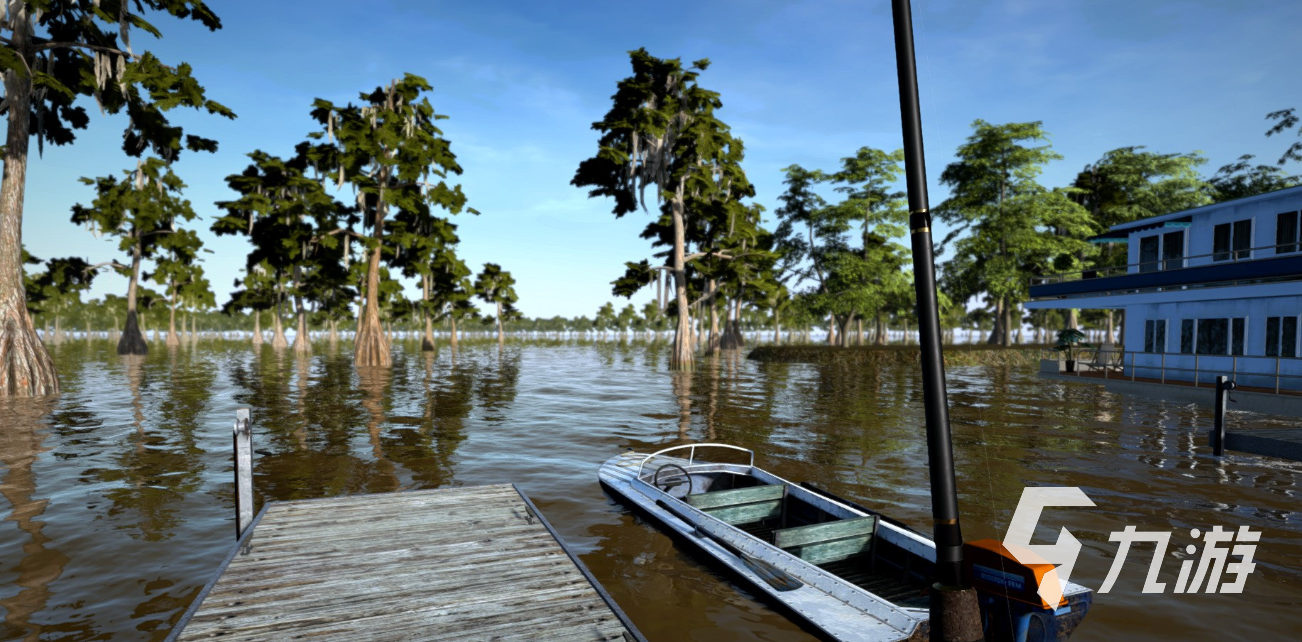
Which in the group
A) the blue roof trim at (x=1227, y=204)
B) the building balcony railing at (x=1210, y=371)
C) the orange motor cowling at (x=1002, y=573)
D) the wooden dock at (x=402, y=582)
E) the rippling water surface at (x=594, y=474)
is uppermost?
the blue roof trim at (x=1227, y=204)

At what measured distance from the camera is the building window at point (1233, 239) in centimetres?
2530

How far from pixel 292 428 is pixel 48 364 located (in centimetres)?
1502

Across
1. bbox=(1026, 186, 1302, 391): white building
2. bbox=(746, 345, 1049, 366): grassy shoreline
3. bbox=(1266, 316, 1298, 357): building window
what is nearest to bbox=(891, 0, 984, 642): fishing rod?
bbox=(1026, 186, 1302, 391): white building

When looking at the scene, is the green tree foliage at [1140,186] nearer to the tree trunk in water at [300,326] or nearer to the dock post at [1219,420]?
the dock post at [1219,420]

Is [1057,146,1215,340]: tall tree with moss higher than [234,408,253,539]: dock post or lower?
higher

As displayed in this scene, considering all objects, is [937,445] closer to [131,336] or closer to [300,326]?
[131,336]

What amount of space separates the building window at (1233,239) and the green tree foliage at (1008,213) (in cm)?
2306

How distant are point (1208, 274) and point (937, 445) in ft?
95.2

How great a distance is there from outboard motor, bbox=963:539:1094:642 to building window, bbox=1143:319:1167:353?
30293 mm

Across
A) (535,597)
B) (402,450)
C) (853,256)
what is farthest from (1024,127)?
(535,597)

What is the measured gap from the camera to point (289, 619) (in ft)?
17.0

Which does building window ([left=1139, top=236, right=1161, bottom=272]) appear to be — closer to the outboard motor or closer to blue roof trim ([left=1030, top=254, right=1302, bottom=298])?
blue roof trim ([left=1030, top=254, right=1302, bottom=298])

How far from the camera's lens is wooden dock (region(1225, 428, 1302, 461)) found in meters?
10.9

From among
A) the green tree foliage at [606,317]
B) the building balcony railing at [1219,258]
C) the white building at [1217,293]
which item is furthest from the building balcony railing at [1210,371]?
the green tree foliage at [606,317]
